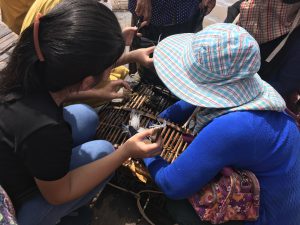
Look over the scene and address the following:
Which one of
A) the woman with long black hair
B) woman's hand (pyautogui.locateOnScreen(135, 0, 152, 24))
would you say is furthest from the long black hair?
woman's hand (pyautogui.locateOnScreen(135, 0, 152, 24))

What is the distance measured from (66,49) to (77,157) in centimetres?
71

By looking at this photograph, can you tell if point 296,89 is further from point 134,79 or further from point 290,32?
point 134,79

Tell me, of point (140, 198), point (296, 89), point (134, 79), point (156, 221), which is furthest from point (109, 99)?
point (296, 89)

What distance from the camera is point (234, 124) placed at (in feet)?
4.65

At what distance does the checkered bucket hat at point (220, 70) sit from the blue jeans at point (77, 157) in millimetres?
560

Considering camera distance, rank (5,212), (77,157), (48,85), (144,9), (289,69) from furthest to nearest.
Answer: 1. (144,9)
2. (289,69)
3. (77,157)
4. (48,85)
5. (5,212)

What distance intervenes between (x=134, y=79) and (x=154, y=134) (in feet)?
2.84

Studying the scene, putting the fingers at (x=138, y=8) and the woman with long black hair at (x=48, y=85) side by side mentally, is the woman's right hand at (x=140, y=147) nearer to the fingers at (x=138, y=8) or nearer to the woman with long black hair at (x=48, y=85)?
the woman with long black hair at (x=48, y=85)

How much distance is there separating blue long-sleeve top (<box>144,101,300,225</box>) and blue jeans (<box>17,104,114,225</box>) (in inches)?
14.0

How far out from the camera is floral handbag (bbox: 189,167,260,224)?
5.08 feet

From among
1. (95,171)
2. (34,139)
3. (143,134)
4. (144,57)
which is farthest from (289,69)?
(34,139)

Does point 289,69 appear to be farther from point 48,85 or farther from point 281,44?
point 48,85

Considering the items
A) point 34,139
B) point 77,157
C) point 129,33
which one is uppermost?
point 34,139

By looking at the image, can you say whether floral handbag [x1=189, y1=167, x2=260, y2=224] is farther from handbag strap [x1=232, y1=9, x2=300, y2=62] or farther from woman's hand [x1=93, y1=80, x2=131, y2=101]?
handbag strap [x1=232, y1=9, x2=300, y2=62]
